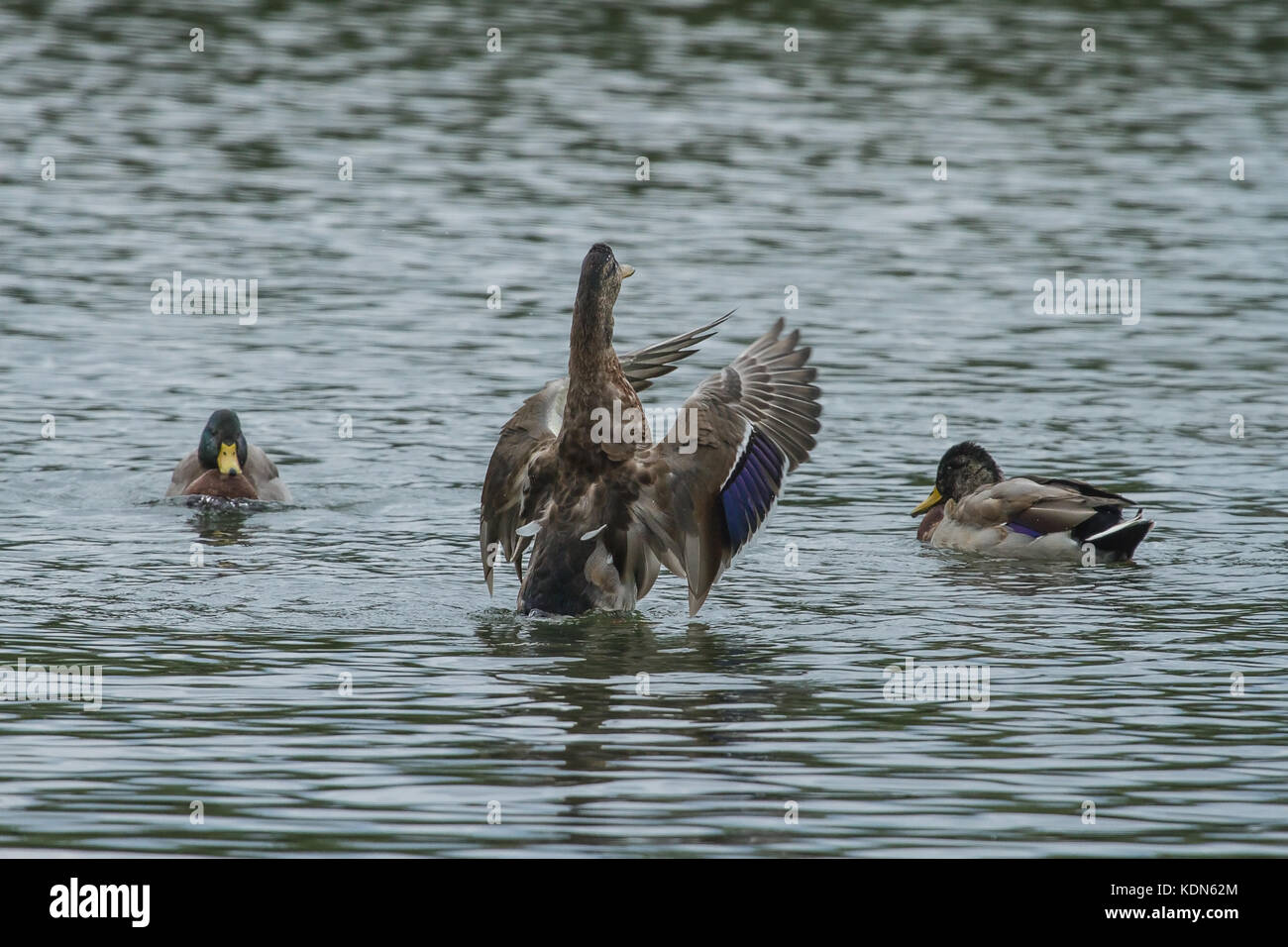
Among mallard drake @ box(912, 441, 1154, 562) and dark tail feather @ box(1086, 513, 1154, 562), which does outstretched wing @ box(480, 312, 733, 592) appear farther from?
dark tail feather @ box(1086, 513, 1154, 562)

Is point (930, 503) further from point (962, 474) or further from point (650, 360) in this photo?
point (650, 360)

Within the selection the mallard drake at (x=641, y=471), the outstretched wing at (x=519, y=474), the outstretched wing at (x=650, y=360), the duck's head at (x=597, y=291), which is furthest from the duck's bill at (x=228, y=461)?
the duck's head at (x=597, y=291)

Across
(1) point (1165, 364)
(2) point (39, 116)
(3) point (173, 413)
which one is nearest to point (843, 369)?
(1) point (1165, 364)

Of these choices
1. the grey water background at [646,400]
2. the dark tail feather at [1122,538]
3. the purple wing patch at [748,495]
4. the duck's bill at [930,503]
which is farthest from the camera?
the duck's bill at [930,503]

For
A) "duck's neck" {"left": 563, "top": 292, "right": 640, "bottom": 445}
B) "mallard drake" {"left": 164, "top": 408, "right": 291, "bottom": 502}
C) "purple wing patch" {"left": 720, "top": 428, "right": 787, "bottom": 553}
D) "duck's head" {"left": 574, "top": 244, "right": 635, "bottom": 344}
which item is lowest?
"purple wing patch" {"left": 720, "top": 428, "right": 787, "bottom": 553}

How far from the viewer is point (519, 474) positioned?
41.4ft

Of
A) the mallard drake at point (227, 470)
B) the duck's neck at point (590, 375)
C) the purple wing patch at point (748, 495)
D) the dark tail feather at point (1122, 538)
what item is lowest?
the dark tail feather at point (1122, 538)

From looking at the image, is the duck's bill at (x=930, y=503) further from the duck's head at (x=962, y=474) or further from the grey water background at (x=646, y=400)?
the grey water background at (x=646, y=400)

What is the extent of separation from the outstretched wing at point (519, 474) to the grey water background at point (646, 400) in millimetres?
511

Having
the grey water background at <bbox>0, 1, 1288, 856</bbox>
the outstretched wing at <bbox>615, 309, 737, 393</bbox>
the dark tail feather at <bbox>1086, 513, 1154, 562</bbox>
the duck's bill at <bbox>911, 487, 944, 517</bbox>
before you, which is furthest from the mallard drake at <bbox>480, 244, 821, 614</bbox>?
the duck's bill at <bbox>911, 487, 944, 517</bbox>

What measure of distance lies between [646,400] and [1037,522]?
18.3ft

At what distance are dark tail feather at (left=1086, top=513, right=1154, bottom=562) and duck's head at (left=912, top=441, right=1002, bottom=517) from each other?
135 cm

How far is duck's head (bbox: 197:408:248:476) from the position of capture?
51.9 ft

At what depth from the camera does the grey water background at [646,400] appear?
9.06 metres
